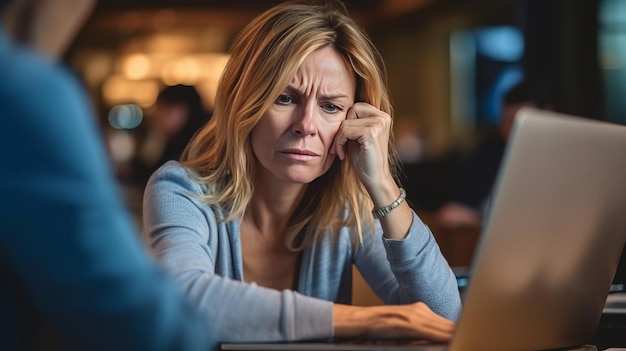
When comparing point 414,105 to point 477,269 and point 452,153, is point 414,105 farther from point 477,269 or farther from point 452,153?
point 477,269

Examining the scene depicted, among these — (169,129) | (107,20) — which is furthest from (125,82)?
(169,129)

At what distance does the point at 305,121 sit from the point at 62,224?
0.83 meters

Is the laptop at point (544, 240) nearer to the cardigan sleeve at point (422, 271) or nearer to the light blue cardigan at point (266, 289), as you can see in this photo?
the light blue cardigan at point (266, 289)

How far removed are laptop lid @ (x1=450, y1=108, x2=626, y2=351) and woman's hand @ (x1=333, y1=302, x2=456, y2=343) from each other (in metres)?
0.04

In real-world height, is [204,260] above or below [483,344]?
above

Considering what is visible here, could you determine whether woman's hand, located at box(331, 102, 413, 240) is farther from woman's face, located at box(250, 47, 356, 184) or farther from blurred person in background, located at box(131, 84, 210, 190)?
blurred person in background, located at box(131, 84, 210, 190)

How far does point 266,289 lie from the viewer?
4.05 feet

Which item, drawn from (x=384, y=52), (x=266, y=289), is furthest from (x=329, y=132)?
(x=384, y=52)

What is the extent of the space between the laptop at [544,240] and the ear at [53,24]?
0.45m

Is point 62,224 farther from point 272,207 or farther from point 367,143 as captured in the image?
point 272,207

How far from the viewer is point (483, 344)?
126 centimetres

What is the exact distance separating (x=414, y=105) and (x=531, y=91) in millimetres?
9972

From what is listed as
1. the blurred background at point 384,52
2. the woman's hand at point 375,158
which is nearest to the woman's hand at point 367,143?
the woman's hand at point 375,158

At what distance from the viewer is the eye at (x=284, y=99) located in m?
1.64
